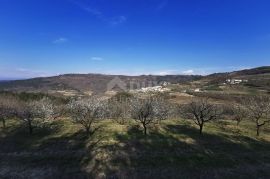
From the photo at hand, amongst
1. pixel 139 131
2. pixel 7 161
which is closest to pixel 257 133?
pixel 139 131

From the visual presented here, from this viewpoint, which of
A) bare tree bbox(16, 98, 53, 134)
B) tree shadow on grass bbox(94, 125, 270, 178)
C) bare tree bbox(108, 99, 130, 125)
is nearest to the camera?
tree shadow on grass bbox(94, 125, 270, 178)

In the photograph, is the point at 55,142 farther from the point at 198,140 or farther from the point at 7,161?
the point at 198,140

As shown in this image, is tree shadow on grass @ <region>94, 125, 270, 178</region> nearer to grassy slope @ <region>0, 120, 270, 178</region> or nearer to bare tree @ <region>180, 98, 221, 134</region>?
grassy slope @ <region>0, 120, 270, 178</region>

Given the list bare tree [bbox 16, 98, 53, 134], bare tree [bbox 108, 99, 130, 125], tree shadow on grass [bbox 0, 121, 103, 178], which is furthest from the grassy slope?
bare tree [bbox 108, 99, 130, 125]

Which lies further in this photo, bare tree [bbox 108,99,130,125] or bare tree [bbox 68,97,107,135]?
bare tree [bbox 108,99,130,125]

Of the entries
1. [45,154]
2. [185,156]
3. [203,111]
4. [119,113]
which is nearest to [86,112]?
[45,154]

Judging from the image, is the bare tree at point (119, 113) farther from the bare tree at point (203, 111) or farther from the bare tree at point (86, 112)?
the bare tree at point (203, 111)

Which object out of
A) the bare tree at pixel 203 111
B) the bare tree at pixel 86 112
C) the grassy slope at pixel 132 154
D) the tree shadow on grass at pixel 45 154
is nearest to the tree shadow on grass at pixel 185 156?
the grassy slope at pixel 132 154

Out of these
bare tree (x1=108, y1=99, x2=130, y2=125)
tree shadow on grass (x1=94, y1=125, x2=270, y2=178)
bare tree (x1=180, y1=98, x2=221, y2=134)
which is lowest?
tree shadow on grass (x1=94, y1=125, x2=270, y2=178)
